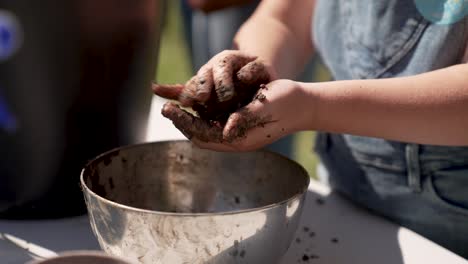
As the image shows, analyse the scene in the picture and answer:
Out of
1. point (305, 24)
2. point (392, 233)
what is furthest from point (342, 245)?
point (305, 24)

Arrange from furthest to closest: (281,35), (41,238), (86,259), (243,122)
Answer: (281,35)
(41,238)
(243,122)
(86,259)

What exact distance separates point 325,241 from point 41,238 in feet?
1.06

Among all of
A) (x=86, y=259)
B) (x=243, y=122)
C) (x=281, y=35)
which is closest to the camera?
(x=86, y=259)

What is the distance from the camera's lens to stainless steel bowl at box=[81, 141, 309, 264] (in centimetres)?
54

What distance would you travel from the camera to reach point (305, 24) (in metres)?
0.98

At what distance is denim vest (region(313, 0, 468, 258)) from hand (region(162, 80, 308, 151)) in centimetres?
21

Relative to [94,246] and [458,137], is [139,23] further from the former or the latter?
[458,137]

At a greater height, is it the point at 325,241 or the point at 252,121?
the point at 252,121

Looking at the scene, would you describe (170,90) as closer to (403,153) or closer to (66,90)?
(66,90)

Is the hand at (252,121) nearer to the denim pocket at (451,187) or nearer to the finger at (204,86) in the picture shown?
the finger at (204,86)

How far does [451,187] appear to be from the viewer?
77 cm

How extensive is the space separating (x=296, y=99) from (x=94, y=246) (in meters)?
0.28

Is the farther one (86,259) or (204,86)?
(204,86)

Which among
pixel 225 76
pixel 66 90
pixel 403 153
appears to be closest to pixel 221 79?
pixel 225 76
